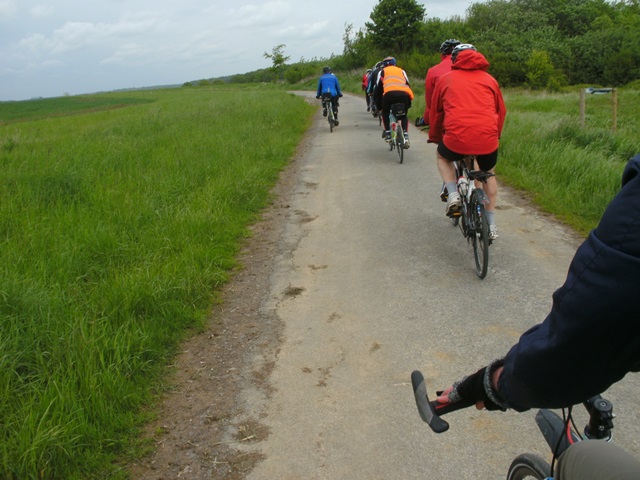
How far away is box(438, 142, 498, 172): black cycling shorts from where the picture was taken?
527cm

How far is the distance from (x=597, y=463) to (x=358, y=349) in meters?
2.59

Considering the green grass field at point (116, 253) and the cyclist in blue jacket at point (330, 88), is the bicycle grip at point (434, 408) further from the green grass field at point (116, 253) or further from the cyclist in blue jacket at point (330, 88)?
the cyclist in blue jacket at point (330, 88)

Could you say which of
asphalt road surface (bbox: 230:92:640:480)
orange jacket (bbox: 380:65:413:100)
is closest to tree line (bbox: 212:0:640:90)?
orange jacket (bbox: 380:65:413:100)

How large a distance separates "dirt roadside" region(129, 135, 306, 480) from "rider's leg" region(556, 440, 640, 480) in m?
1.77

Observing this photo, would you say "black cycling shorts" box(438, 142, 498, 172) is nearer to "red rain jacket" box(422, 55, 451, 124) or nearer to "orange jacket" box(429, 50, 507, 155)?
"orange jacket" box(429, 50, 507, 155)

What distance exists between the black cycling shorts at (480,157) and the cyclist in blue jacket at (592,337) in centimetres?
418

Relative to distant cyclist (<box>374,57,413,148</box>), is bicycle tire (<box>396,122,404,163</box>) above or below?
below

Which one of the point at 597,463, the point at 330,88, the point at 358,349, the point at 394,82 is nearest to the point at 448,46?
the point at 394,82

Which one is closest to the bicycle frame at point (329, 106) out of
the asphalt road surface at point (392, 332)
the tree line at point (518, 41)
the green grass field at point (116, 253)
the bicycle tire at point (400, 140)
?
the green grass field at point (116, 253)

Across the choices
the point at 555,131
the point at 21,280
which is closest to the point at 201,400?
the point at 21,280

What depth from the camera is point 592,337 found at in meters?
1.08

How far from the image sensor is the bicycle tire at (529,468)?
1.75 metres

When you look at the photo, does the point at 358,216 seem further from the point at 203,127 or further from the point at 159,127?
the point at 159,127

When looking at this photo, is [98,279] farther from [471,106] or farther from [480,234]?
[471,106]
